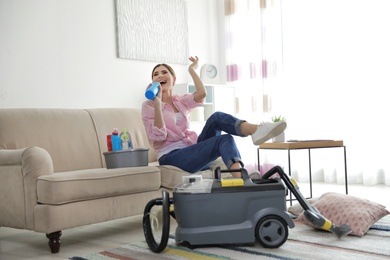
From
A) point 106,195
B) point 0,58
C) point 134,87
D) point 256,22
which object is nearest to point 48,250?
point 106,195

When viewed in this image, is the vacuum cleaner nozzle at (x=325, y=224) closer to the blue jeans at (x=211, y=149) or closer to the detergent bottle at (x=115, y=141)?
the blue jeans at (x=211, y=149)

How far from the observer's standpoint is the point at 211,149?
7.76ft

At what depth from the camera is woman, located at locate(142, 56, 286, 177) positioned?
2201 mm

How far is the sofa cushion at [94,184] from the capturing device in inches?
80.9

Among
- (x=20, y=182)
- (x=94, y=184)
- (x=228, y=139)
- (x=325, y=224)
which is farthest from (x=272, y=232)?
(x=20, y=182)

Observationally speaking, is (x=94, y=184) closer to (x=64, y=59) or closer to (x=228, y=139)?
(x=228, y=139)

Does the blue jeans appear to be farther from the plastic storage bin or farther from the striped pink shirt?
the plastic storage bin

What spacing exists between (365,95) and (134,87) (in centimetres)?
213

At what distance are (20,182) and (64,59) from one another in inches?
63.4

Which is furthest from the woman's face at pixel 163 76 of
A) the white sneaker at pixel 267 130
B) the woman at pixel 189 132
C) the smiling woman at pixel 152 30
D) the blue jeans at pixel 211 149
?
the smiling woman at pixel 152 30

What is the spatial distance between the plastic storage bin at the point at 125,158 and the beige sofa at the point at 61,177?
0.22 ft

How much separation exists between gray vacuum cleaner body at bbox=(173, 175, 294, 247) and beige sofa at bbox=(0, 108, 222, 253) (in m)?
0.56

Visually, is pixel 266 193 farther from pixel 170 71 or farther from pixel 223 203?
pixel 170 71

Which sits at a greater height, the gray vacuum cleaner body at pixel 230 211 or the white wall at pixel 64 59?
the white wall at pixel 64 59
